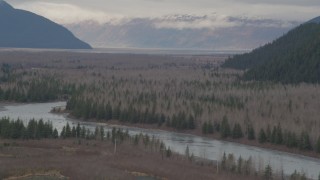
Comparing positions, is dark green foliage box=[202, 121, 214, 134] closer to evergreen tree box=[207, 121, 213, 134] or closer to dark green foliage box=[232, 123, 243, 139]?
evergreen tree box=[207, 121, 213, 134]

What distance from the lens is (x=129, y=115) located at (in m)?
130

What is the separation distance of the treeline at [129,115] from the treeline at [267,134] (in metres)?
5.66

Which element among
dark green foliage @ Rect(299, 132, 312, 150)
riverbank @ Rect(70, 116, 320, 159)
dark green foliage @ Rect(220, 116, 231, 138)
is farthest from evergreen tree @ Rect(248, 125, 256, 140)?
dark green foliage @ Rect(299, 132, 312, 150)

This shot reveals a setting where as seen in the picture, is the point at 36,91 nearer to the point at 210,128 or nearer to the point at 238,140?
the point at 210,128

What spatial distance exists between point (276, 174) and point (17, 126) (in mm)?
38831

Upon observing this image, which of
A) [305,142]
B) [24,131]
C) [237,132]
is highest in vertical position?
[24,131]

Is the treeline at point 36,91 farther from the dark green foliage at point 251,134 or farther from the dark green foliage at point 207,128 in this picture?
the dark green foliage at point 251,134

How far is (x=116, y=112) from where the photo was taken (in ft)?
436

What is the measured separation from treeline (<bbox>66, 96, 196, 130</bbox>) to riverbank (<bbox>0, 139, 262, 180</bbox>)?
33287 mm

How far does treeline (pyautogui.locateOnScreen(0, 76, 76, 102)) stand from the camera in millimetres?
164750

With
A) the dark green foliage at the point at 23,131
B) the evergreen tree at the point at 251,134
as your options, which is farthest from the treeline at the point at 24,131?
the evergreen tree at the point at 251,134

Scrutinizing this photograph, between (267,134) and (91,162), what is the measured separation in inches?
1648

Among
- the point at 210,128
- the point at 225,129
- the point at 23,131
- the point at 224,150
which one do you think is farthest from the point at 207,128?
the point at 23,131

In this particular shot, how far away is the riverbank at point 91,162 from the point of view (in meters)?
64.8
